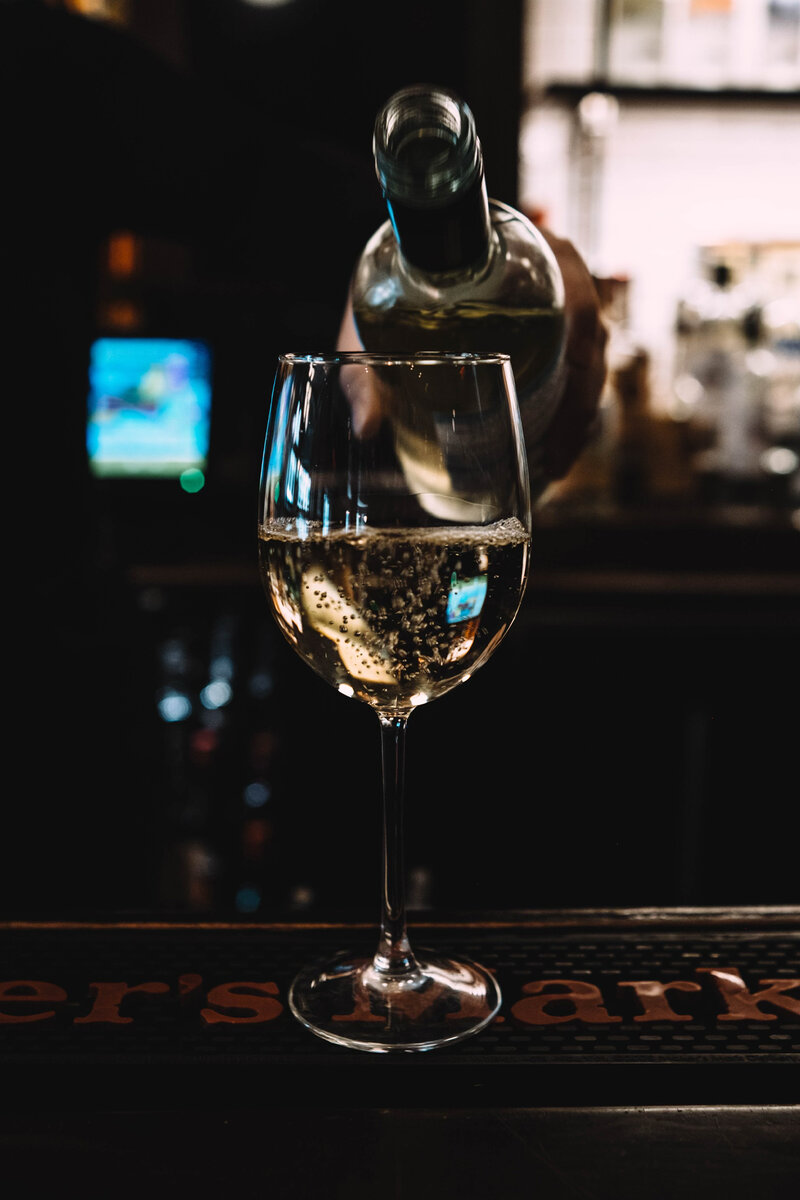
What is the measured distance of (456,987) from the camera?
56cm

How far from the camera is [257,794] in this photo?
2.14 m

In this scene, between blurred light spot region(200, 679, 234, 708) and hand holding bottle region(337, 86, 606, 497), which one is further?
blurred light spot region(200, 679, 234, 708)

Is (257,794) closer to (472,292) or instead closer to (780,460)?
→ (780,460)

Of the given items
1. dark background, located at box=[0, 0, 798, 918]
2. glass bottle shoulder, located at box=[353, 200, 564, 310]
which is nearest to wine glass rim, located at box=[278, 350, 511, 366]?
glass bottle shoulder, located at box=[353, 200, 564, 310]

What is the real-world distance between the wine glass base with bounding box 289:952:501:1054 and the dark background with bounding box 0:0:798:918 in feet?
2.61

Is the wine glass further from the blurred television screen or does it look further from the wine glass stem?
the blurred television screen

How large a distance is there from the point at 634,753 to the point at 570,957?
1.51m

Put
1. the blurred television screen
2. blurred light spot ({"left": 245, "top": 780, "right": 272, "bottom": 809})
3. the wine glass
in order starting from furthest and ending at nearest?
the blurred television screen < blurred light spot ({"left": 245, "top": 780, "right": 272, "bottom": 809}) < the wine glass

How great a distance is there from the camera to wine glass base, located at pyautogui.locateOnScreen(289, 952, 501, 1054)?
51 centimetres

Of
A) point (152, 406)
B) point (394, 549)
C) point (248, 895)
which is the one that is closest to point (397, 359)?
point (394, 549)

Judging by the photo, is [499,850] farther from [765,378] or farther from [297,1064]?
[297,1064]

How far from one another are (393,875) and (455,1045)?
8 cm

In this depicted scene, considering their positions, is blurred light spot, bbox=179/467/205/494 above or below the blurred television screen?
below

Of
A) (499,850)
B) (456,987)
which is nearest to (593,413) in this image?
(456,987)
